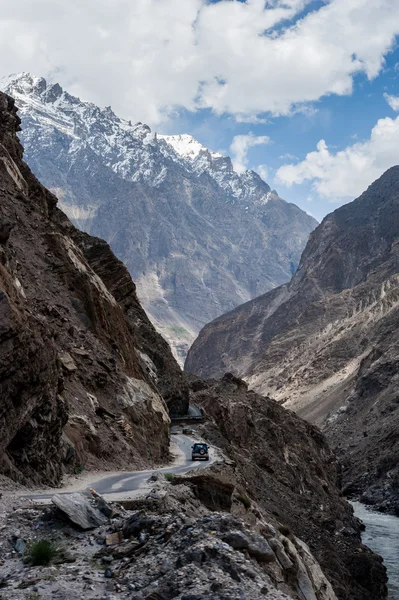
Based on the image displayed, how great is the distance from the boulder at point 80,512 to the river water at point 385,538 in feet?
79.9

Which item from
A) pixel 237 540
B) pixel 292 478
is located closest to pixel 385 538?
pixel 292 478

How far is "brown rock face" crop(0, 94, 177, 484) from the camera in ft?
55.5

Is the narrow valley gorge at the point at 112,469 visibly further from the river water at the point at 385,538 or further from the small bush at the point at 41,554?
the river water at the point at 385,538

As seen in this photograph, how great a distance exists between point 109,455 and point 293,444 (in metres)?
34.5

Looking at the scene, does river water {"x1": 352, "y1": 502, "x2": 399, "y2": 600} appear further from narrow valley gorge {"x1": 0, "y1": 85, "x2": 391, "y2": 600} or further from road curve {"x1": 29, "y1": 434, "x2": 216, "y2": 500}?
road curve {"x1": 29, "y1": 434, "x2": 216, "y2": 500}

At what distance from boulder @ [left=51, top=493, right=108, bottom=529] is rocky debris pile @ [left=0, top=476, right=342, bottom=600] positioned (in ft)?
0.38

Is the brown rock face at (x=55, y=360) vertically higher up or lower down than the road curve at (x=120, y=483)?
higher up

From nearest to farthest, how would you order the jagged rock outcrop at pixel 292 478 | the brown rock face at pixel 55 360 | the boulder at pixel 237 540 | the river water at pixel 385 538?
the boulder at pixel 237 540
the brown rock face at pixel 55 360
the jagged rock outcrop at pixel 292 478
the river water at pixel 385 538

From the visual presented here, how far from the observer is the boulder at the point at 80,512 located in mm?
11383

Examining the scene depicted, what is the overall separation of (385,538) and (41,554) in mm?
42791

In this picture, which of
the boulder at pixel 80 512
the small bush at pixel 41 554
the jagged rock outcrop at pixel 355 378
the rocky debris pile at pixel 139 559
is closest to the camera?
the rocky debris pile at pixel 139 559

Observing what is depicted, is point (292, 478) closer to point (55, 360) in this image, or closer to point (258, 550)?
point (55, 360)

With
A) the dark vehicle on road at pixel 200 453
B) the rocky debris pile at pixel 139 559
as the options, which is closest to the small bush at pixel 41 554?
the rocky debris pile at pixel 139 559

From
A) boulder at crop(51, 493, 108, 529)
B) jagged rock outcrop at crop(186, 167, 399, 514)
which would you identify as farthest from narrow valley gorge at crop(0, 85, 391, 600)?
jagged rock outcrop at crop(186, 167, 399, 514)
